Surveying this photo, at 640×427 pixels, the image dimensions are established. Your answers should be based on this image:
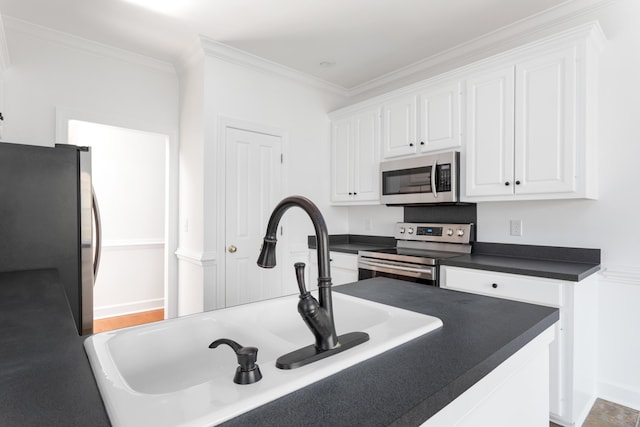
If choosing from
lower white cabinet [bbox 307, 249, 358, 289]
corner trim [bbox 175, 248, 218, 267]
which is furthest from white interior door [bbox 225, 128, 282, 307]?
lower white cabinet [bbox 307, 249, 358, 289]

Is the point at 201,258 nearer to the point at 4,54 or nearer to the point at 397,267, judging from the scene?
the point at 397,267

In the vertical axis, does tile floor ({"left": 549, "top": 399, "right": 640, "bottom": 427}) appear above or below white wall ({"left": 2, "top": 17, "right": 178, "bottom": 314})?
below

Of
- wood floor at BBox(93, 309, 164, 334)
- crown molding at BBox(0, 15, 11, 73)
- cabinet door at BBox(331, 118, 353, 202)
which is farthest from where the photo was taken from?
wood floor at BBox(93, 309, 164, 334)

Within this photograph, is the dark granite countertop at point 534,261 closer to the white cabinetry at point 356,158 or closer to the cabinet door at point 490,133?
the cabinet door at point 490,133

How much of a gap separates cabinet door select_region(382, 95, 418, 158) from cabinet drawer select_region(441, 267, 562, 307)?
118 cm

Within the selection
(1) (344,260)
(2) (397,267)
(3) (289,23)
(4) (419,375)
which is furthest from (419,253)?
(4) (419,375)

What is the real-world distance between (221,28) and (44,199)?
180 centimetres

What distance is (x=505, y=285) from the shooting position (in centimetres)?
221

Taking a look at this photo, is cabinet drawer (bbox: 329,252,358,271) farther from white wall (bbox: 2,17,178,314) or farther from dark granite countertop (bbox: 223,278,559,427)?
dark granite countertop (bbox: 223,278,559,427)

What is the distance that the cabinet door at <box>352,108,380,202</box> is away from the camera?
3.41m

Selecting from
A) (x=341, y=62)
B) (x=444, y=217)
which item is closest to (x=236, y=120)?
(x=341, y=62)

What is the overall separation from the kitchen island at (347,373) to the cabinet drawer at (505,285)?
1011 mm

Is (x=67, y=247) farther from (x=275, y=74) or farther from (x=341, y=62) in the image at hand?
(x=341, y=62)

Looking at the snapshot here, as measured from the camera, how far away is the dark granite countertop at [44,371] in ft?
1.68
